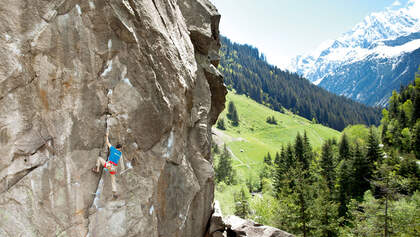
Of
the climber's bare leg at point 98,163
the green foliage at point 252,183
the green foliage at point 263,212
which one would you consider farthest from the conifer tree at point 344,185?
the climber's bare leg at point 98,163

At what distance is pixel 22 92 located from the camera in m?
7.35

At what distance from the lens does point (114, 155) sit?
27.7 feet

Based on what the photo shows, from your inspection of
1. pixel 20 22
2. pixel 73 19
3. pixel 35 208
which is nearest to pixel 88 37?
pixel 73 19

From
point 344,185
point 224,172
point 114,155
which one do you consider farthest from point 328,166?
point 114,155

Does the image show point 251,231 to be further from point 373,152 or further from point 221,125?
point 221,125

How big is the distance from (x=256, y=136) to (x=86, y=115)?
16007 centimetres

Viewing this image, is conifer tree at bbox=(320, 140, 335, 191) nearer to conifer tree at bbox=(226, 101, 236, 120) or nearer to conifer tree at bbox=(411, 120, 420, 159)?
conifer tree at bbox=(411, 120, 420, 159)

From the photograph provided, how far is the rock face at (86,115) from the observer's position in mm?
7316

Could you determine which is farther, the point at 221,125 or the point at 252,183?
the point at 221,125

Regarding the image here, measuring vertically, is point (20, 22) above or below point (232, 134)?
above

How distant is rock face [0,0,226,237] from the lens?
7.32 meters

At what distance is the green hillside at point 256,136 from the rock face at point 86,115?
88413 millimetres

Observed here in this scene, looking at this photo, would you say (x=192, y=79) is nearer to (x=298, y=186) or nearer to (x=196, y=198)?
(x=196, y=198)

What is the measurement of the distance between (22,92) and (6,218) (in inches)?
146
